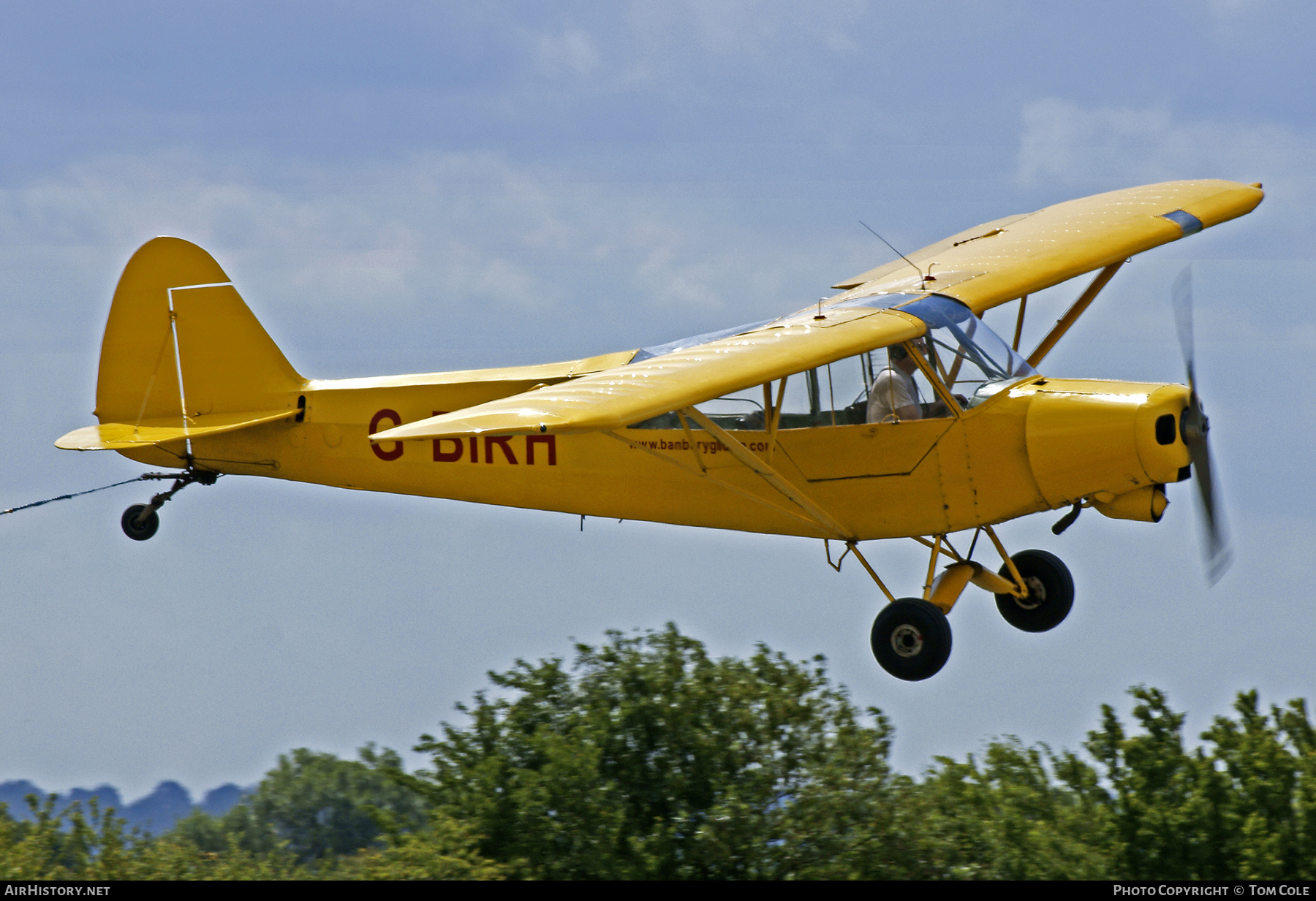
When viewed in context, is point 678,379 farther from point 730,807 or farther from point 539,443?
point 730,807

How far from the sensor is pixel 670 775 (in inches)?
820

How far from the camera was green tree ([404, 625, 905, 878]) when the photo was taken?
19547 millimetres

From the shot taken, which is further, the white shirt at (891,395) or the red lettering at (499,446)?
the red lettering at (499,446)

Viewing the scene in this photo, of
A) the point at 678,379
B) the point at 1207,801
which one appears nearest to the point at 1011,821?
the point at 1207,801

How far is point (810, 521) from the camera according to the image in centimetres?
1001

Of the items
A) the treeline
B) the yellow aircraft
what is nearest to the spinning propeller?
the yellow aircraft


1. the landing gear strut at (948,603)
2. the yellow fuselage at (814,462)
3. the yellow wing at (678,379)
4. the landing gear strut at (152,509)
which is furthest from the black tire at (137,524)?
the landing gear strut at (948,603)

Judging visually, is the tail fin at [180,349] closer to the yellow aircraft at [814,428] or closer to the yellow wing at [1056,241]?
the yellow aircraft at [814,428]

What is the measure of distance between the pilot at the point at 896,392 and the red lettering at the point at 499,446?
130 inches

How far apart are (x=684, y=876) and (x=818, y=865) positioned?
2038 millimetres

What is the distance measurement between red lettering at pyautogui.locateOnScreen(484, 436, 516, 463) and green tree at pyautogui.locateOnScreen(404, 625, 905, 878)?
31.0 ft

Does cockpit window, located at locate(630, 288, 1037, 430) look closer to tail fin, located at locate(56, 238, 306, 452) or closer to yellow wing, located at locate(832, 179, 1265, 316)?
yellow wing, located at locate(832, 179, 1265, 316)

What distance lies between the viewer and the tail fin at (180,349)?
13.3m
